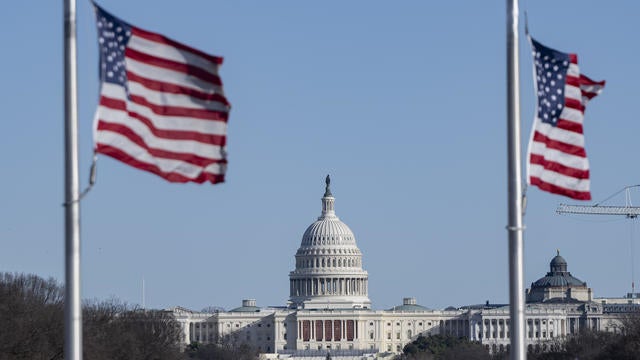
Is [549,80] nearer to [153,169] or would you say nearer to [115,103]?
[153,169]

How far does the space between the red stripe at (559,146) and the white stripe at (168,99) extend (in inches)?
262

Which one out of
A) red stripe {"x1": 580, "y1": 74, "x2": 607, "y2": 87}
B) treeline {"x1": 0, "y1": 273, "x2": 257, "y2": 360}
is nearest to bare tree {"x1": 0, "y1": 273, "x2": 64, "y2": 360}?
treeline {"x1": 0, "y1": 273, "x2": 257, "y2": 360}

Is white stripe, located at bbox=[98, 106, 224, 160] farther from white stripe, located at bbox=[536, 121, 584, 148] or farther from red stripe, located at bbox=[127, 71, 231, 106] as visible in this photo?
white stripe, located at bbox=[536, 121, 584, 148]

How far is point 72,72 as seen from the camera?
40562mm

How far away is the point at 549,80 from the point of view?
145 ft

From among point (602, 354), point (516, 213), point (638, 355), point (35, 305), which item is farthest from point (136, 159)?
point (602, 354)

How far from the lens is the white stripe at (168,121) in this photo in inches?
1591

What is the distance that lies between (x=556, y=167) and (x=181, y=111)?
302 inches

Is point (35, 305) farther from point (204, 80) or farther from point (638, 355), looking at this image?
point (204, 80)

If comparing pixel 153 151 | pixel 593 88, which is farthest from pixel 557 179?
pixel 153 151

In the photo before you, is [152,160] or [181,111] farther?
[181,111]

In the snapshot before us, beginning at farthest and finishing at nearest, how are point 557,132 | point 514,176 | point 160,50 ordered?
1. point 557,132
2. point 514,176
3. point 160,50

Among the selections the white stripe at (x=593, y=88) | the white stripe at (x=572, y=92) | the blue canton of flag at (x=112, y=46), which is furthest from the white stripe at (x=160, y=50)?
the white stripe at (x=593, y=88)

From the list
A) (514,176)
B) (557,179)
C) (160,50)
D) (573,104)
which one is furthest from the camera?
(573,104)
